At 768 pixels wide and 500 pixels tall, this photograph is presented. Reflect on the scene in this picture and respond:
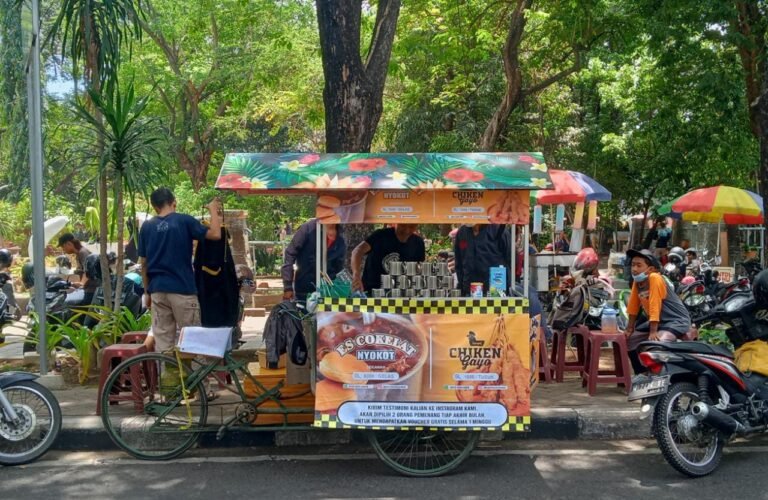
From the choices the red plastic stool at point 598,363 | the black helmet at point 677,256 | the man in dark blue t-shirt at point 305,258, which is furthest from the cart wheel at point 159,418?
the black helmet at point 677,256

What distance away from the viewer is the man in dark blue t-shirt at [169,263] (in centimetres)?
647

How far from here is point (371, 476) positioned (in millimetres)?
5371

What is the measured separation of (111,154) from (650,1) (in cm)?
813

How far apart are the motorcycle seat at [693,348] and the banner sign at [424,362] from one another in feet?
3.39

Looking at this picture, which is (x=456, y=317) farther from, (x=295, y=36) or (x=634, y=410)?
(x=295, y=36)

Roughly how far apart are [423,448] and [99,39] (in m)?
5.77

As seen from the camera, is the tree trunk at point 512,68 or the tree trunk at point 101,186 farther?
the tree trunk at point 512,68

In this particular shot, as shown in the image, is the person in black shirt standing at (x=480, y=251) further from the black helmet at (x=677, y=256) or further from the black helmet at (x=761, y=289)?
the black helmet at (x=677, y=256)

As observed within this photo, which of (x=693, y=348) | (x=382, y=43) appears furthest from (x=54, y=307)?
(x=693, y=348)

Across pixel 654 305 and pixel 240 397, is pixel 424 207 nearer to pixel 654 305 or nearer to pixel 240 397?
pixel 240 397

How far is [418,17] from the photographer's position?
15.5 meters

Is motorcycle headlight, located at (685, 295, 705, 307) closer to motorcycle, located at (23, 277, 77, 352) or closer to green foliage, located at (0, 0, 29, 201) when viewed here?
motorcycle, located at (23, 277, 77, 352)


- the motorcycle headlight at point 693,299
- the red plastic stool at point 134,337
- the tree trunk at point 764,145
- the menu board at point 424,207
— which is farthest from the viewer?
the motorcycle headlight at point 693,299

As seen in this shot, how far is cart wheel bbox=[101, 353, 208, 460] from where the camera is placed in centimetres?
570
